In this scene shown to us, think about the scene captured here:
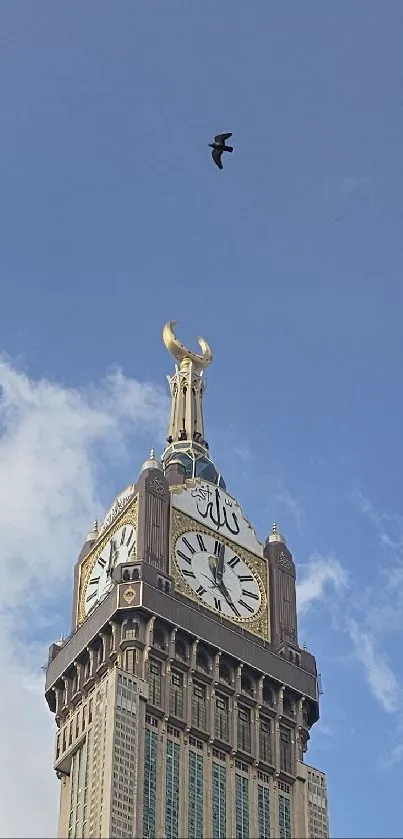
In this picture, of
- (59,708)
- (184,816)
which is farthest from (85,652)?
(184,816)

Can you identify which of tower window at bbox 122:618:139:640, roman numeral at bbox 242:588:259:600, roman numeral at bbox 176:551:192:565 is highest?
roman numeral at bbox 176:551:192:565

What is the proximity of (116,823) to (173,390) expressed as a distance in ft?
151

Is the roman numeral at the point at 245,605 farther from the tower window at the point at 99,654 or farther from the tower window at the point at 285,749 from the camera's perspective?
the tower window at the point at 99,654

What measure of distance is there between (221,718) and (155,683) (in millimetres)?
5669

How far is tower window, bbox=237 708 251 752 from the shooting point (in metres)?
140

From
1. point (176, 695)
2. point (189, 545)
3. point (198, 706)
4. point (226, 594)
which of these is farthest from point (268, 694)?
point (189, 545)

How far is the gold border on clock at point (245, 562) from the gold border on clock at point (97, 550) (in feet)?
9.27

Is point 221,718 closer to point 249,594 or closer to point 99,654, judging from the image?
point 99,654

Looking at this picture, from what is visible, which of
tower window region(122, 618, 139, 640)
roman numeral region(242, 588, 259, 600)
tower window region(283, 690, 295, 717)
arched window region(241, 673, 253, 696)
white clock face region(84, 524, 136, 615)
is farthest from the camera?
roman numeral region(242, 588, 259, 600)

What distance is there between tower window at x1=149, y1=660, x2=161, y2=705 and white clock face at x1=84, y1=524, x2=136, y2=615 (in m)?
7.25

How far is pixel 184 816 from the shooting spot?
132m

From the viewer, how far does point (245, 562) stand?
149 m

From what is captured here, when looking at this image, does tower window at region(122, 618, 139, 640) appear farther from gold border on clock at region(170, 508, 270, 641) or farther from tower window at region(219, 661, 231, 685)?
tower window at region(219, 661, 231, 685)

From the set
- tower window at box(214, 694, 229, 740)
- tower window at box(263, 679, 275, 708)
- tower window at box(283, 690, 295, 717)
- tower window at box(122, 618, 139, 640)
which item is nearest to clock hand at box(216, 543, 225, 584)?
tower window at box(263, 679, 275, 708)
